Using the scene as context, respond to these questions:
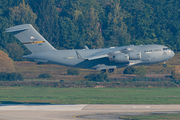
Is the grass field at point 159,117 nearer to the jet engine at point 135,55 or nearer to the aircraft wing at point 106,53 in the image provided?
the jet engine at point 135,55

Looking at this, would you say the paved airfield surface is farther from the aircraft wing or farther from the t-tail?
the t-tail

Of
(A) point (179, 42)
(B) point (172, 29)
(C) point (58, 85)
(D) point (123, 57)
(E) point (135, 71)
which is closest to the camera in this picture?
(D) point (123, 57)

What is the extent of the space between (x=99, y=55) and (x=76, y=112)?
26.3ft

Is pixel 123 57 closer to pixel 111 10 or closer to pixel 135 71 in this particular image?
pixel 135 71

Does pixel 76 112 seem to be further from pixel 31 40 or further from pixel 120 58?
pixel 31 40

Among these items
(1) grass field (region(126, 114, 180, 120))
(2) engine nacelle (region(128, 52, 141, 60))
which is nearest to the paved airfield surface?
(1) grass field (region(126, 114, 180, 120))

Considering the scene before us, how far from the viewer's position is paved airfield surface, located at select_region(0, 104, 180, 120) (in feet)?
140

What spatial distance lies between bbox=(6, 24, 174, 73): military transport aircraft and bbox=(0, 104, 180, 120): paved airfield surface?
5.68 metres

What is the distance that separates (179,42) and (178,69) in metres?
37.3

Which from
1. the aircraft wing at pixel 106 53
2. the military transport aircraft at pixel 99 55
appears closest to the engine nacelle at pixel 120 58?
the military transport aircraft at pixel 99 55

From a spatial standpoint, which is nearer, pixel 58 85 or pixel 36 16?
pixel 58 85

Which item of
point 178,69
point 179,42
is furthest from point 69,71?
point 179,42

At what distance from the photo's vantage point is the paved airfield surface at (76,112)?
42631 mm

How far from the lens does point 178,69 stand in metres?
88.9
